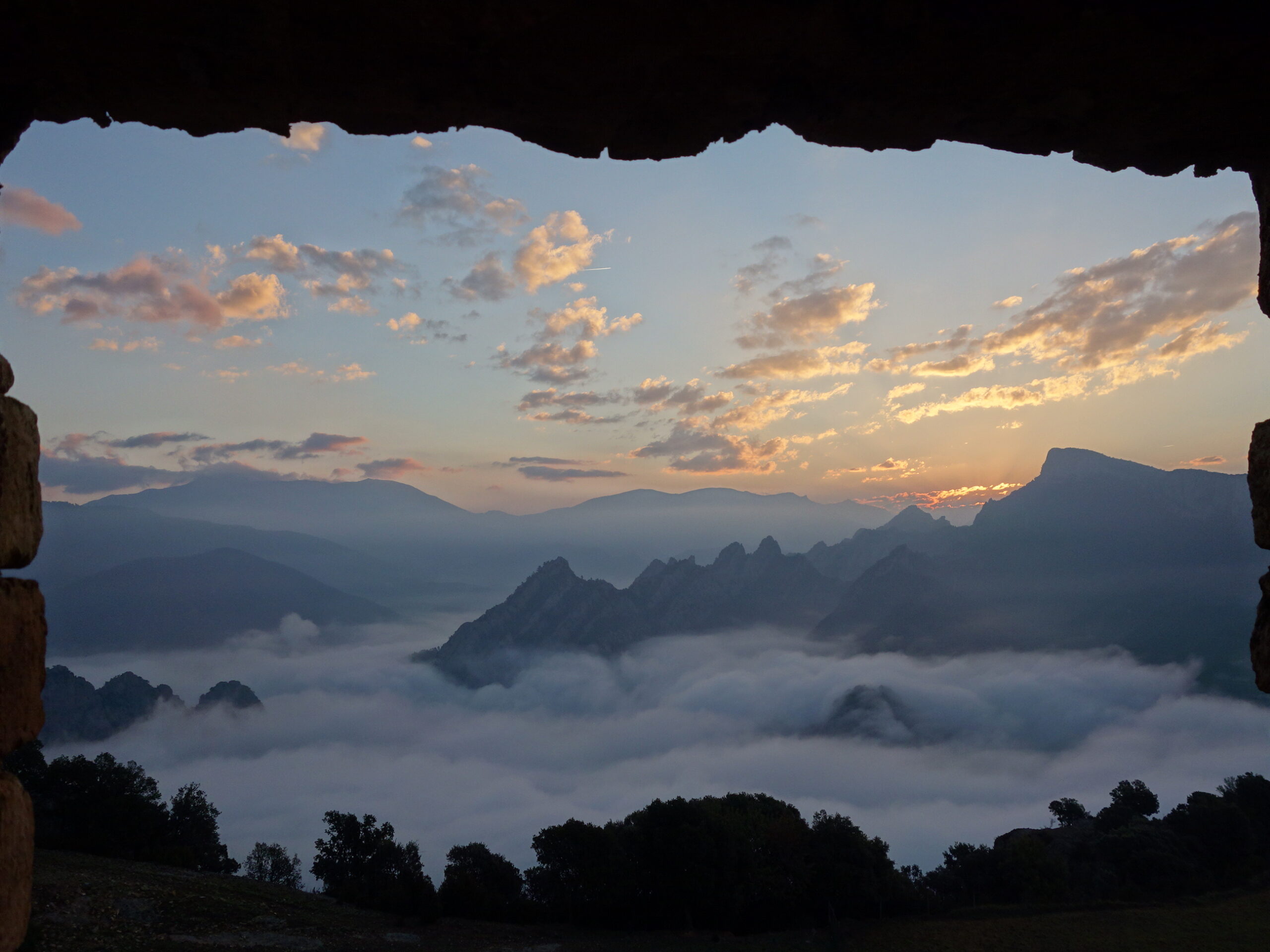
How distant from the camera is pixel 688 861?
3862 centimetres

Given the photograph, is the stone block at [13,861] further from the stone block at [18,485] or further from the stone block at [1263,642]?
the stone block at [1263,642]

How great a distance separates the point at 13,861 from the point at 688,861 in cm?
4207

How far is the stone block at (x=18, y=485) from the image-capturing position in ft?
8.79

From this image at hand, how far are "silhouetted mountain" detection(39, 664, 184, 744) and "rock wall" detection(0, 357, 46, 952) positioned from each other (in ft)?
602

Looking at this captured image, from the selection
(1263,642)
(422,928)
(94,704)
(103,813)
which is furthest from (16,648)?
(94,704)

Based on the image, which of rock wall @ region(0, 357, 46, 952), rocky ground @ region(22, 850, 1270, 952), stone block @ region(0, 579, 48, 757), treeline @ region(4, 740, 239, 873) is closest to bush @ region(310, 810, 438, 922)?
rocky ground @ region(22, 850, 1270, 952)

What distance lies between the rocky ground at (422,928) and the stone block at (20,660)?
2740cm

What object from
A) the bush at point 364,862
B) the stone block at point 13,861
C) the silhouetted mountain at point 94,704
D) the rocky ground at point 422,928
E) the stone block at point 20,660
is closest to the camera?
the stone block at point 13,861

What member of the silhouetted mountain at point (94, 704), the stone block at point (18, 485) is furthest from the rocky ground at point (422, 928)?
the silhouetted mountain at point (94, 704)

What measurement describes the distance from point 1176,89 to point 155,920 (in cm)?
3700

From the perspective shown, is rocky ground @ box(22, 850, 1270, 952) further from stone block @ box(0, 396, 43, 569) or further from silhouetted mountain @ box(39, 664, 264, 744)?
silhouetted mountain @ box(39, 664, 264, 744)

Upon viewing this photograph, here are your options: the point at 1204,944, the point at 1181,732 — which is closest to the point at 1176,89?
the point at 1204,944

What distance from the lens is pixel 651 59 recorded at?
287 centimetres

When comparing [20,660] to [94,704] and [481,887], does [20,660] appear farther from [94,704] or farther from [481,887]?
[94,704]
